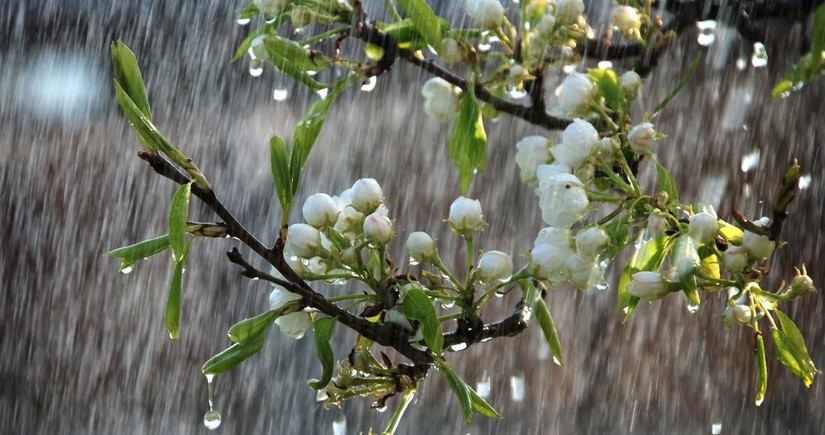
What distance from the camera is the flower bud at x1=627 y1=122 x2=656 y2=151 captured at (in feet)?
1.55

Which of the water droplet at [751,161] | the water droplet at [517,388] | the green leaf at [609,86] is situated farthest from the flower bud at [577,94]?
the water droplet at [517,388]

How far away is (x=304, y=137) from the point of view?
1.65 feet

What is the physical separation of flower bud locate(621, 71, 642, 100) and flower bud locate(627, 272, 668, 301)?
0.13 m

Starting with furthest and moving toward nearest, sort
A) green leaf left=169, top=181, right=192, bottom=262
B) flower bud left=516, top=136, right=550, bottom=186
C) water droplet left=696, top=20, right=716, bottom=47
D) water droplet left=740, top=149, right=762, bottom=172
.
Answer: water droplet left=740, top=149, right=762, bottom=172 < water droplet left=696, top=20, right=716, bottom=47 < flower bud left=516, top=136, right=550, bottom=186 < green leaf left=169, top=181, right=192, bottom=262

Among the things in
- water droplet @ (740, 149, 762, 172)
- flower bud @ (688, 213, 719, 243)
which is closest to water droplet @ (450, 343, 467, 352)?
flower bud @ (688, 213, 719, 243)

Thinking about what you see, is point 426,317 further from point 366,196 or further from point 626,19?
point 626,19

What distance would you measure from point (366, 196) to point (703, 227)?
167 mm

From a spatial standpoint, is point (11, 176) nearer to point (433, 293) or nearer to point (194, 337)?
point (194, 337)

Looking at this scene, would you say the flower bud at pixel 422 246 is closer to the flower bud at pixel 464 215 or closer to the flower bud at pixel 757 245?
the flower bud at pixel 464 215

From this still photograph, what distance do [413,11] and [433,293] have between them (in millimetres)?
157

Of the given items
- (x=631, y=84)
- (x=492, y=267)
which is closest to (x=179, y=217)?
(x=492, y=267)

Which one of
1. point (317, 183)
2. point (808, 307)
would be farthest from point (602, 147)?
point (317, 183)

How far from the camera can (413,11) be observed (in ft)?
1.71

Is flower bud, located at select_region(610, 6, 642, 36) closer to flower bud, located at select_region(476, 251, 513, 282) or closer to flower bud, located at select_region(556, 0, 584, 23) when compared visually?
flower bud, located at select_region(556, 0, 584, 23)
